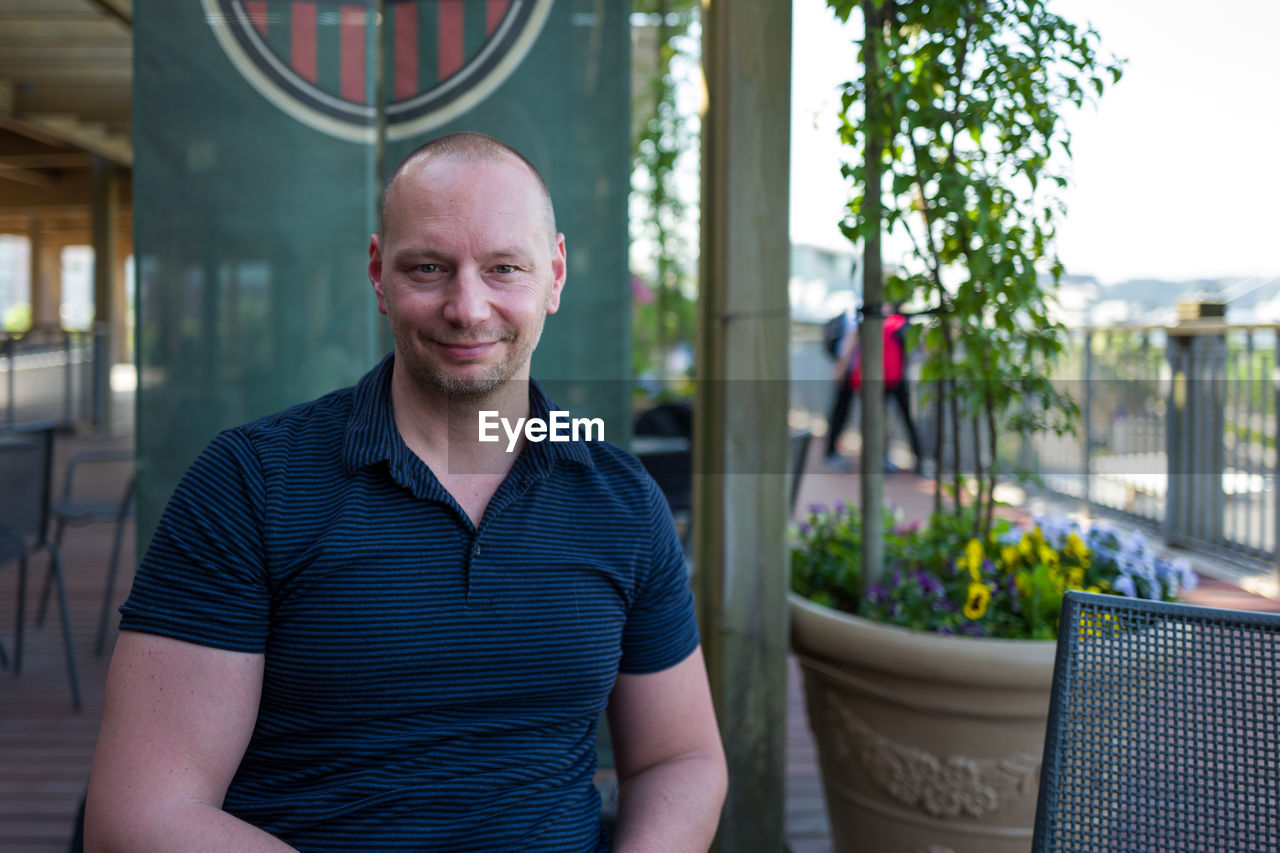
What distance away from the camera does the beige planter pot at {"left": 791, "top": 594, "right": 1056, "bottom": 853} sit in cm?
189

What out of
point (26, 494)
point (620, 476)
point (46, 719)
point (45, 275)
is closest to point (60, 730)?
point (46, 719)

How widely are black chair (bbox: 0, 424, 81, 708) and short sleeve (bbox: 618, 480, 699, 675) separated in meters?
2.60

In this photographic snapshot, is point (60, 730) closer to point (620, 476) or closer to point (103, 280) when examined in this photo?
point (620, 476)

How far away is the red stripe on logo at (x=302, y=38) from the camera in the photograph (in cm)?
248

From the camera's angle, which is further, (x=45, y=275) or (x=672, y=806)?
(x=45, y=275)

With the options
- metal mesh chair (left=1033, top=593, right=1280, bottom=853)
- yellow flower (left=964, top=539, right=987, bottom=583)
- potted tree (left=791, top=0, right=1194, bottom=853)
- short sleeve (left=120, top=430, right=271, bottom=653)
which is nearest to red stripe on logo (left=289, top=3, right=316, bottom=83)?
potted tree (left=791, top=0, right=1194, bottom=853)

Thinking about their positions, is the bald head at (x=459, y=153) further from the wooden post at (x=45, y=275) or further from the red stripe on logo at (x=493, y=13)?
the wooden post at (x=45, y=275)

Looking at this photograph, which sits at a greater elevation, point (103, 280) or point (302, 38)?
point (103, 280)

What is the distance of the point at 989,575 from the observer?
215 centimetres

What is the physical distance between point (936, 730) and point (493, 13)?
1.95 metres

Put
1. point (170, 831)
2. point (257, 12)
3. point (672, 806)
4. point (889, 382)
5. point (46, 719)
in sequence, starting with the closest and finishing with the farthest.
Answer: point (170, 831) < point (672, 806) < point (257, 12) < point (46, 719) < point (889, 382)

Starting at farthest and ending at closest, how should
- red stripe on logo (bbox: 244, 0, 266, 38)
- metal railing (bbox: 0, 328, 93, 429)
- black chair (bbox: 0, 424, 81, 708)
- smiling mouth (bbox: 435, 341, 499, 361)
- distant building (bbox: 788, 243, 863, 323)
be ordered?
metal railing (bbox: 0, 328, 93, 429), distant building (bbox: 788, 243, 863, 323), black chair (bbox: 0, 424, 81, 708), red stripe on logo (bbox: 244, 0, 266, 38), smiling mouth (bbox: 435, 341, 499, 361)

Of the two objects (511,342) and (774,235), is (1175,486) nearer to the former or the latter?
(774,235)

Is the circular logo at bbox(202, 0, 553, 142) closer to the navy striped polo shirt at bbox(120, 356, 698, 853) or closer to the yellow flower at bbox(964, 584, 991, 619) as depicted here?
the navy striped polo shirt at bbox(120, 356, 698, 853)
